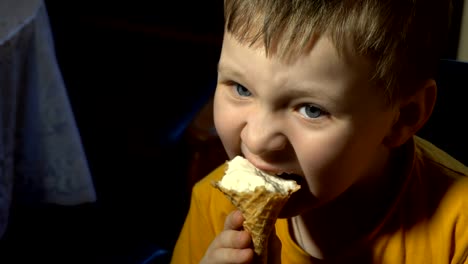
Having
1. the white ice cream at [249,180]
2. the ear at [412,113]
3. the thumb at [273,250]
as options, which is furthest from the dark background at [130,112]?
the ear at [412,113]

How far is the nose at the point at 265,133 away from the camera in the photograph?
80 centimetres

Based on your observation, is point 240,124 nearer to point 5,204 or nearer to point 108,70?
point 5,204

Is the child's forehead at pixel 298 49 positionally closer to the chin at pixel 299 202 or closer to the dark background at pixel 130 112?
the chin at pixel 299 202

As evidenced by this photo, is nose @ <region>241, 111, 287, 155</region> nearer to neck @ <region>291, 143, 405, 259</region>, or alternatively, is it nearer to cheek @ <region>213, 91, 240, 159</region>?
cheek @ <region>213, 91, 240, 159</region>

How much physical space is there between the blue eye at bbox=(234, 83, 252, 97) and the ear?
0.22 metres

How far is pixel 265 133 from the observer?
80 cm

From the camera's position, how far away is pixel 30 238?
6.86 feet

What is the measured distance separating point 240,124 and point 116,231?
135 cm

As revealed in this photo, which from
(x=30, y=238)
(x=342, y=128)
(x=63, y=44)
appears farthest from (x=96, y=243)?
(x=342, y=128)

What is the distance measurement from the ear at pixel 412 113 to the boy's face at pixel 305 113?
26mm

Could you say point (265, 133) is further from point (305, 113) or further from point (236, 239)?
point (236, 239)

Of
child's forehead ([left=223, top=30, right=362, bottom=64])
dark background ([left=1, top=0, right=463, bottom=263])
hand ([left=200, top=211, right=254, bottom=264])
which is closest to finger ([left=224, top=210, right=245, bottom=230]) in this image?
hand ([left=200, top=211, right=254, bottom=264])

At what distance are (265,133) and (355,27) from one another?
175 millimetres

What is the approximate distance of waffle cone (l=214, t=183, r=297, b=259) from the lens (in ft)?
2.59
